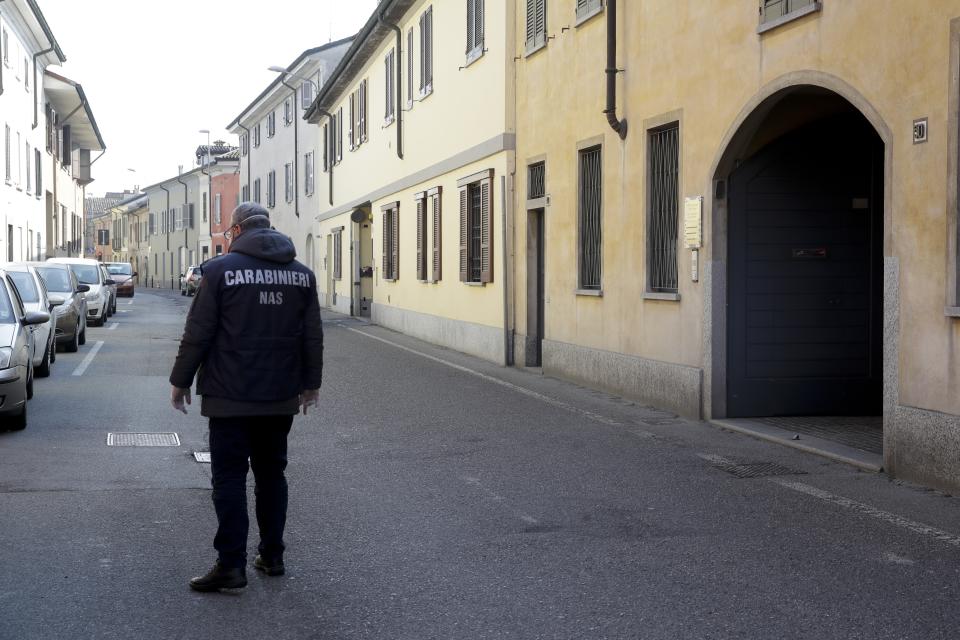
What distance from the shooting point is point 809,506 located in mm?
7418

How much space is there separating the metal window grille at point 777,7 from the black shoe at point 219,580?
6755 mm

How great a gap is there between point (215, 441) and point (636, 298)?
8445 millimetres

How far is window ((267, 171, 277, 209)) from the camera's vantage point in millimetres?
51150

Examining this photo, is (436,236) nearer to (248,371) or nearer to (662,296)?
(662,296)

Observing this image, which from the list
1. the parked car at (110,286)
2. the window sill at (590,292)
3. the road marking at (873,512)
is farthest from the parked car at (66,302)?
the road marking at (873,512)

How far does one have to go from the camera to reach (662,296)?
41.5 feet

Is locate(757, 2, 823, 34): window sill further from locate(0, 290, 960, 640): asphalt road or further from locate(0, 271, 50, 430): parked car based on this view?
locate(0, 271, 50, 430): parked car

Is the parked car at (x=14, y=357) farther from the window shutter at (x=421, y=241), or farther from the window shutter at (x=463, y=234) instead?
the window shutter at (x=421, y=241)

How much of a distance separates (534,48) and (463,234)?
15.6ft

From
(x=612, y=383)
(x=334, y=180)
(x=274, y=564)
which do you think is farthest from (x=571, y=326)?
(x=334, y=180)

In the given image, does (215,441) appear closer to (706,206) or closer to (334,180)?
(706,206)

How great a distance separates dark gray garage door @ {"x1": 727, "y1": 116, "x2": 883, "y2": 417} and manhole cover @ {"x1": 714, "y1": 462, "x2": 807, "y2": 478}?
2532 mm

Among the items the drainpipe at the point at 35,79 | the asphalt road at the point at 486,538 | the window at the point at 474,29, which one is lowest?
the asphalt road at the point at 486,538

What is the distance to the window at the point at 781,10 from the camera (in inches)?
384
